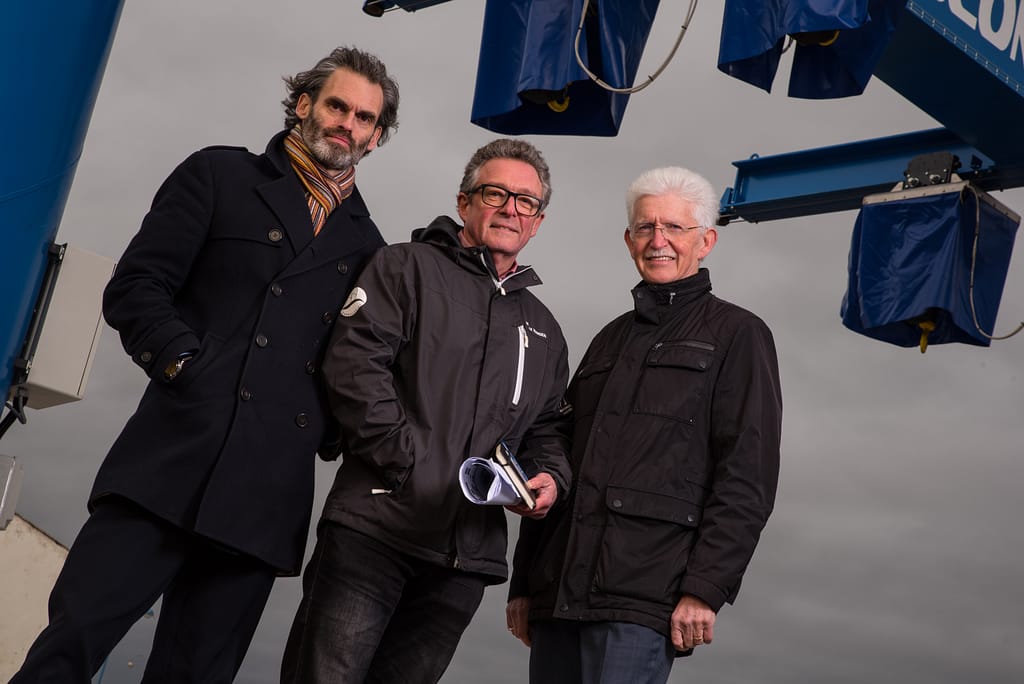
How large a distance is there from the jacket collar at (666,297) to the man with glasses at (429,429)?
277mm

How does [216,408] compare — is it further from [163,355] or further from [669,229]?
[669,229]

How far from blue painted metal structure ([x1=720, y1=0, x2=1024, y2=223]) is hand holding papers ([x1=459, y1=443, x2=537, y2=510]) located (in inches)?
131

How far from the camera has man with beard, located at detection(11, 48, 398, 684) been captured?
2697mm

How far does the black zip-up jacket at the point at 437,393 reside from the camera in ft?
9.48

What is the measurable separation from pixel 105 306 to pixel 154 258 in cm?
16

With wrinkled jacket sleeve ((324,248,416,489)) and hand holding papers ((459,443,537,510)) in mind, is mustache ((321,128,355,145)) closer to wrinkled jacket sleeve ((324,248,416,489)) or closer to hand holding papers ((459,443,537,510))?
wrinkled jacket sleeve ((324,248,416,489))

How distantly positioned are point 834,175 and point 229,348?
17.9 feet

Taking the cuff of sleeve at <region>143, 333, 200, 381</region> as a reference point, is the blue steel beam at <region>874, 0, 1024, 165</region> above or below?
above

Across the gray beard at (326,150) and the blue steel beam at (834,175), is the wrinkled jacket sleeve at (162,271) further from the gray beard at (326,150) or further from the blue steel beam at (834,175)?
the blue steel beam at (834,175)

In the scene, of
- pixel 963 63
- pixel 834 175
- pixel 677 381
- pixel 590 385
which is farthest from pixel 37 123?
pixel 834 175

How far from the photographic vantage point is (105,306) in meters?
2.80

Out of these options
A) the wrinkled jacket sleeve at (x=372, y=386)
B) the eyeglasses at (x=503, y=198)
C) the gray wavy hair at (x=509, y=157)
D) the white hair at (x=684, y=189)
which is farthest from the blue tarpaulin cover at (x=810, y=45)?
the wrinkled jacket sleeve at (x=372, y=386)

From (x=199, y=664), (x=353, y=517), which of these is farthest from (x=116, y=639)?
(x=353, y=517)

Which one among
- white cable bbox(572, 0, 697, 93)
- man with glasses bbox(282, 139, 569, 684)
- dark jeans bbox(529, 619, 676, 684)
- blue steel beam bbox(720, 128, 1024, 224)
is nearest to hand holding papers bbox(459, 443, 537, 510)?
man with glasses bbox(282, 139, 569, 684)
